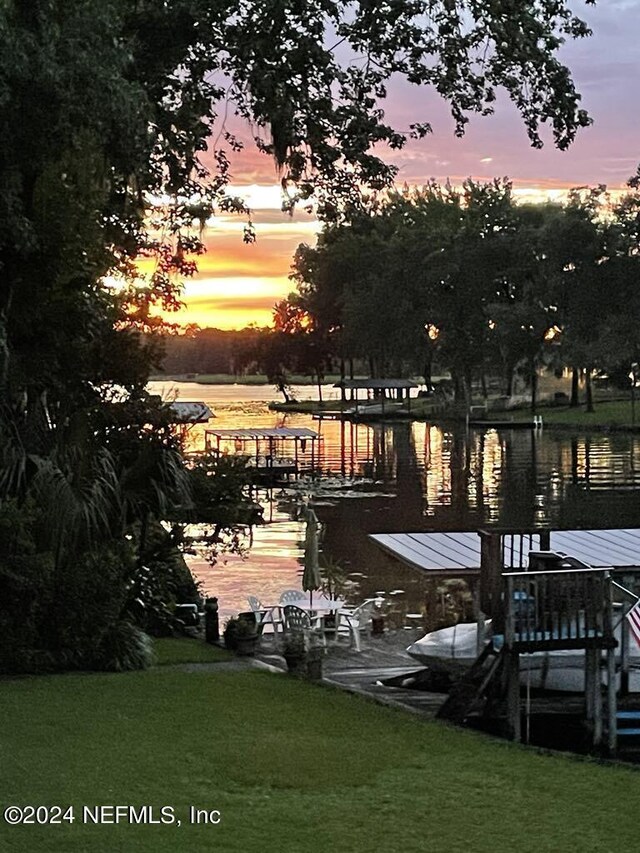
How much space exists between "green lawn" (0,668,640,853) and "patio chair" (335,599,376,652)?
4.31 metres

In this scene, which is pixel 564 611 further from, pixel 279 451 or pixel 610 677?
pixel 279 451

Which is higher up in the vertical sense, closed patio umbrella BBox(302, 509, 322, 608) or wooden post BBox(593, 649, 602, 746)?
closed patio umbrella BBox(302, 509, 322, 608)

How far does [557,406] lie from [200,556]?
62260mm

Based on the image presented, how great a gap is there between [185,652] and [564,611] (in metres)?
5.11

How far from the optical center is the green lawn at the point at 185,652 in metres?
14.2

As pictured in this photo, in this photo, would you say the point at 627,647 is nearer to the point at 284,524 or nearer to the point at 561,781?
the point at 561,781

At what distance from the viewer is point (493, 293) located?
84.2 m

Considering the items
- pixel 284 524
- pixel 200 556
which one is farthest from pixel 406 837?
pixel 284 524

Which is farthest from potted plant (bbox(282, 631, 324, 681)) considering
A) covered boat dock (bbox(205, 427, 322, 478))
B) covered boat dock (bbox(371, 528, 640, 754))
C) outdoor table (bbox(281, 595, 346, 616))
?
covered boat dock (bbox(205, 427, 322, 478))

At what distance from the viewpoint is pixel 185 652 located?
48.9ft

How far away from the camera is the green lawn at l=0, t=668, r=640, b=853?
743cm

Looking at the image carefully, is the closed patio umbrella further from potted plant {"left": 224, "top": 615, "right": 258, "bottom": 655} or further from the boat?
the boat

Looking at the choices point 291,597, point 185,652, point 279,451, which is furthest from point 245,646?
point 279,451

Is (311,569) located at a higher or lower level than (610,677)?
higher
